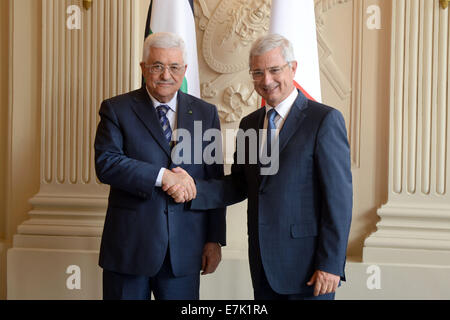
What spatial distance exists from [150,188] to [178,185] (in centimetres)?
13

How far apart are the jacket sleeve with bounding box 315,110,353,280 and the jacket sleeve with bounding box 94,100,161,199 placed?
0.78 metres

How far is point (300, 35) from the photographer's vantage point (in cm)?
310

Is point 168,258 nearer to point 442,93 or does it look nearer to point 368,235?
point 368,235

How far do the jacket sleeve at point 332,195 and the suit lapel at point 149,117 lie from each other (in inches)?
29.8

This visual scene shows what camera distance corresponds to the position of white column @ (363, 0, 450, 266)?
3264 mm

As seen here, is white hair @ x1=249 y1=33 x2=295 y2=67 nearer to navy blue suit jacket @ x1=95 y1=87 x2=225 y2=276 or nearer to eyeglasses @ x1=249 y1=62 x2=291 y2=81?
eyeglasses @ x1=249 y1=62 x2=291 y2=81

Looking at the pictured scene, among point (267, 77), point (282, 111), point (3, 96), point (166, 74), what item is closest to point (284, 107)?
point (282, 111)

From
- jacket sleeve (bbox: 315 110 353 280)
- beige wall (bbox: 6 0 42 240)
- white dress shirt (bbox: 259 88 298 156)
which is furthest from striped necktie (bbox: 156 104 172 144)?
beige wall (bbox: 6 0 42 240)

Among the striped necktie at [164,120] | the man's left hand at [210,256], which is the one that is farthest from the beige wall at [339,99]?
the striped necktie at [164,120]

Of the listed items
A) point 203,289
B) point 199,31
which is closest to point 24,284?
point 203,289

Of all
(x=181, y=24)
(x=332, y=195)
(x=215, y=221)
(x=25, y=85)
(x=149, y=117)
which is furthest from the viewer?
(x=25, y=85)

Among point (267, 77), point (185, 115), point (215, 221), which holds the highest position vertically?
point (267, 77)

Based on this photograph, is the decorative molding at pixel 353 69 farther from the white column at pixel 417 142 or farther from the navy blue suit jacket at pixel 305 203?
the navy blue suit jacket at pixel 305 203

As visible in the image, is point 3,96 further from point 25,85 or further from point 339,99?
point 339,99
